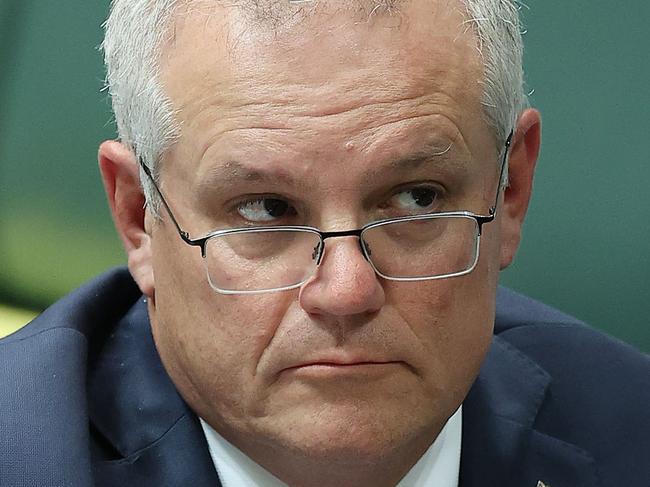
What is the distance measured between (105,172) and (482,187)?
1.56ft

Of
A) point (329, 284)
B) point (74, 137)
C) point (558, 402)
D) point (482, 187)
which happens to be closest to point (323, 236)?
point (329, 284)

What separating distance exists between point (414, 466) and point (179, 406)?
1.04 ft

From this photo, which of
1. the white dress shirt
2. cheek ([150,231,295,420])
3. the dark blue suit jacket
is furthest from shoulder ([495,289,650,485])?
cheek ([150,231,295,420])

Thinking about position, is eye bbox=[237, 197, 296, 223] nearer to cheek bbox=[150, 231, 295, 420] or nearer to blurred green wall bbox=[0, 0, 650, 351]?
cheek bbox=[150, 231, 295, 420]

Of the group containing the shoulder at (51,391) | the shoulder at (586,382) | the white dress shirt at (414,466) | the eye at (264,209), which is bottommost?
the shoulder at (586,382)

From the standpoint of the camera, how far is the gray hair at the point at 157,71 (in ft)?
4.76

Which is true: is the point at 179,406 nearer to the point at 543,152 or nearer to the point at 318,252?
the point at 318,252

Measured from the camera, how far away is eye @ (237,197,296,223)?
54.9 inches

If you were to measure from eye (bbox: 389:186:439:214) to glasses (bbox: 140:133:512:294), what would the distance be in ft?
0.04

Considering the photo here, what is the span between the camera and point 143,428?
1.61 metres

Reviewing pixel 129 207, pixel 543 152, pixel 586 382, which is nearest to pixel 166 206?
pixel 129 207

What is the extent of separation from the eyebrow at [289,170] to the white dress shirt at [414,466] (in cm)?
38

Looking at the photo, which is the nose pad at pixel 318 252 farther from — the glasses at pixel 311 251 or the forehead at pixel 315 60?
the forehead at pixel 315 60

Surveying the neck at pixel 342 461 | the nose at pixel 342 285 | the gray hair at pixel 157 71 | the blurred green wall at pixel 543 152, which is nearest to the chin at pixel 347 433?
the neck at pixel 342 461
